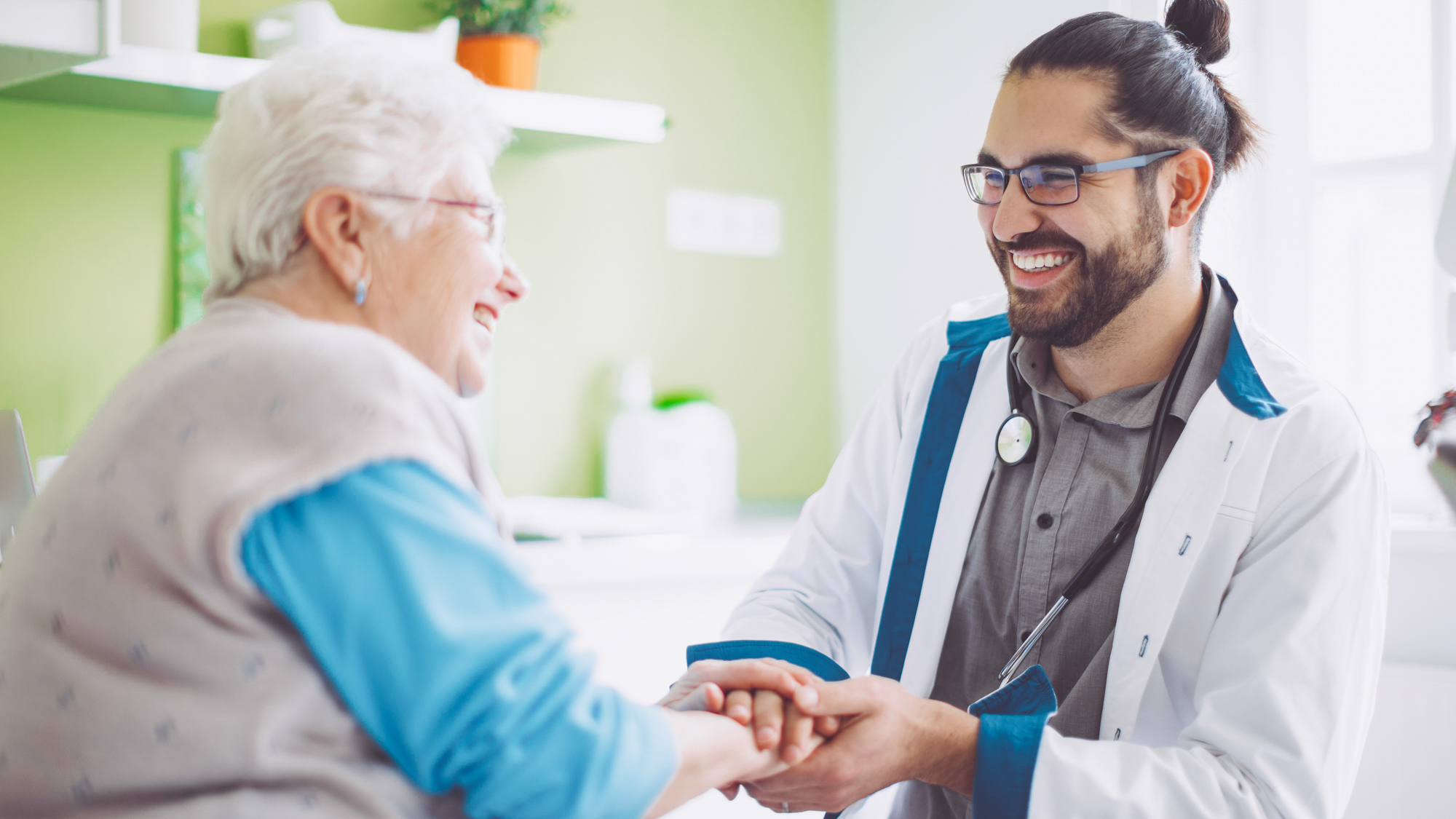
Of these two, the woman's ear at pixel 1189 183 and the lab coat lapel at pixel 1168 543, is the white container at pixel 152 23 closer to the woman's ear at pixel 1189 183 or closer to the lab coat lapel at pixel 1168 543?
the woman's ear at pixel 1189 183

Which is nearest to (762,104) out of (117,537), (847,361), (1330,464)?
(847,361)

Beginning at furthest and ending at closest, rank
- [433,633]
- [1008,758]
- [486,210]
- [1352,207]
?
[1352,207]
[1008,758]
[486,210]
[433,633]

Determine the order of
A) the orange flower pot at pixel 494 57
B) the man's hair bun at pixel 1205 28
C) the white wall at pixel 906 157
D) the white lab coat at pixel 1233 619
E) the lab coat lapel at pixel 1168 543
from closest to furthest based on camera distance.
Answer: the white lab coat at pixel 1233 619 → the lab coat lapel at pixel 1168 543 → the man's hair bun at pixel 1205 28 → the orange flower pot at pixel 494 57 → the white wall at pixel 906 157

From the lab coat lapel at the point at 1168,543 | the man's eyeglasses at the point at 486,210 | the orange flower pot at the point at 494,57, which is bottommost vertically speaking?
the lab coat lapel at the point at 1168,543

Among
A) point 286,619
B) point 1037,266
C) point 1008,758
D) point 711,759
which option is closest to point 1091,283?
point 1037,266

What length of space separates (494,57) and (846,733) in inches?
62.7

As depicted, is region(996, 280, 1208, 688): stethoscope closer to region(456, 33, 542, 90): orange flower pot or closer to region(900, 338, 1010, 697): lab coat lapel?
region(900, 338, 1010, 697): lab coat lapel

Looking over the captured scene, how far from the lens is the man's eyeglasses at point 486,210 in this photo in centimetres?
90

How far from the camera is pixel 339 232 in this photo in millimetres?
886

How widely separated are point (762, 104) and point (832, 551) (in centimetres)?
163

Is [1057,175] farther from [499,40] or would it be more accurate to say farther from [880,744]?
[499,40]

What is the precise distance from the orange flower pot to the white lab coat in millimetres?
1276

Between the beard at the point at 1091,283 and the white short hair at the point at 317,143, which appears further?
the beard at the point at 1091,283

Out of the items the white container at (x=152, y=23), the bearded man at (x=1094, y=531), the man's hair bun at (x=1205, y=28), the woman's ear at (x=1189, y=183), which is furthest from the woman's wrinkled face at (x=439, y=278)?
the white container at (x=152, y=23)
